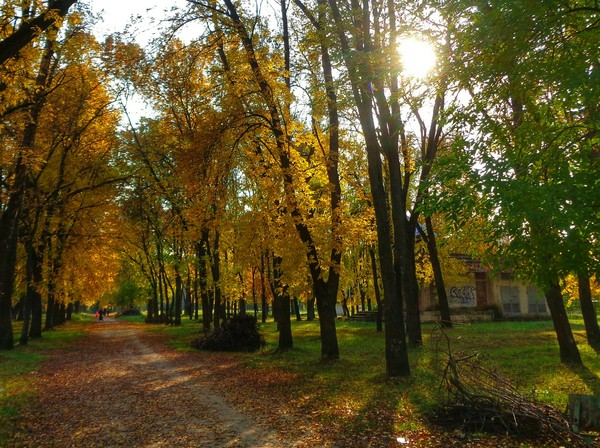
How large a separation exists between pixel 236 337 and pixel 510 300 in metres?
25.5

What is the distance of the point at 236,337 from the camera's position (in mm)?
18188

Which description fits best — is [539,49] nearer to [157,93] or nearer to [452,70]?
[452,70]

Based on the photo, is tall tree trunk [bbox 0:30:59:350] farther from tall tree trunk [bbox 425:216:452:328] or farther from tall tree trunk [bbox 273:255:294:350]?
tall tree trunk [bbox 425:216:452:328]

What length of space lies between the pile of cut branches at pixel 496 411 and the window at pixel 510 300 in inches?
1202

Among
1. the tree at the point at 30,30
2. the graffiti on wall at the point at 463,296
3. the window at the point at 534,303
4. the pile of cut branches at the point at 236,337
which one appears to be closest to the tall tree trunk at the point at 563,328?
the pile of cut branches at the point at 236,337

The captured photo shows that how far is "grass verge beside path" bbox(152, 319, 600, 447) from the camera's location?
659cm

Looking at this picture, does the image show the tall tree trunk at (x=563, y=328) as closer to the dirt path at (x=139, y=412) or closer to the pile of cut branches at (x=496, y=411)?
the pile of cut branches at (x=496, y=411)

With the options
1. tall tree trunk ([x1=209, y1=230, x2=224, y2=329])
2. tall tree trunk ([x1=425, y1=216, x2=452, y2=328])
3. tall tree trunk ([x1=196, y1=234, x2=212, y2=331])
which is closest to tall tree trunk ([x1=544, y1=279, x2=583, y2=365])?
tall tree trunk ([x1=425, y1=216, x2=452, y2=328])

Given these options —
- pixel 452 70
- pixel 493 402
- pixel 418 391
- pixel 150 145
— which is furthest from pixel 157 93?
pixel 493 402

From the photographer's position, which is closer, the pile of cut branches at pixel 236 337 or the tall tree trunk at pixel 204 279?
the pile of cut branches at pixel 236 337

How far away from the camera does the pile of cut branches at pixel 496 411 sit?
241 inches

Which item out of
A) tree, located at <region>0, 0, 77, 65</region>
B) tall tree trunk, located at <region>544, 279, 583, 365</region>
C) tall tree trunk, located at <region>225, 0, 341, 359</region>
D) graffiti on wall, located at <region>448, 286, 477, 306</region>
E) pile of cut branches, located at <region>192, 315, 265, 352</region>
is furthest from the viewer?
graffiti on wall, located at <region>448, 286, 477, 306</region>

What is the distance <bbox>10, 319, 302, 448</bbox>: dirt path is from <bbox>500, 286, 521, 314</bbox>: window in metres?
27.7

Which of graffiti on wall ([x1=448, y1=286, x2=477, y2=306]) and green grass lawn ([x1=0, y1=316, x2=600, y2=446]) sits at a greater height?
graffiti on wall ([x1=448, y1=286, x2=477, y2=306])
